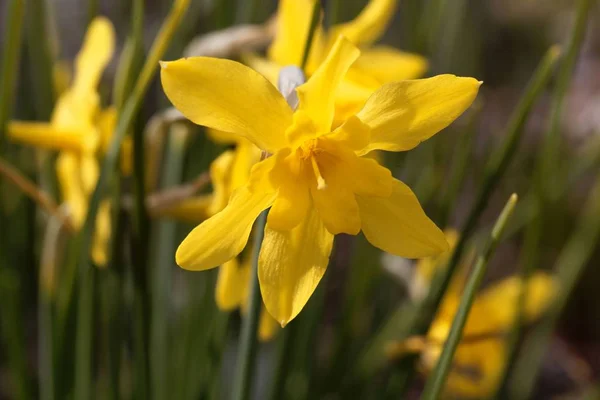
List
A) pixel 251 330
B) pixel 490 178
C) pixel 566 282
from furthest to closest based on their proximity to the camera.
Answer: pixel 566 282
pixel 490 178
pixel 251 330

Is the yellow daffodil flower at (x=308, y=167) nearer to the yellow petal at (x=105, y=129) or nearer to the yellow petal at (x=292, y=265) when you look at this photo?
the yellow petal at (x=292, y=265)

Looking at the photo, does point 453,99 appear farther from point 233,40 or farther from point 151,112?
point 151,112

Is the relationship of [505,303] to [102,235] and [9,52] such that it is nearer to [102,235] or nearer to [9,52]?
[102,235]

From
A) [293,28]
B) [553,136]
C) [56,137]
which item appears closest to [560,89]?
[553,136]

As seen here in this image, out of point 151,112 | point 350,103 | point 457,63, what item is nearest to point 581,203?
point 457,63

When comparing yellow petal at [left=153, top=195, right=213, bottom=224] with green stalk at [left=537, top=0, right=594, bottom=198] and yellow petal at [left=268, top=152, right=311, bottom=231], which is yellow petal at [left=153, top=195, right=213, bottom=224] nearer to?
yellow petal at [left=268, top=152, right=311, bottom=231]

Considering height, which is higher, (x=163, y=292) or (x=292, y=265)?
(x=292, y=265)
